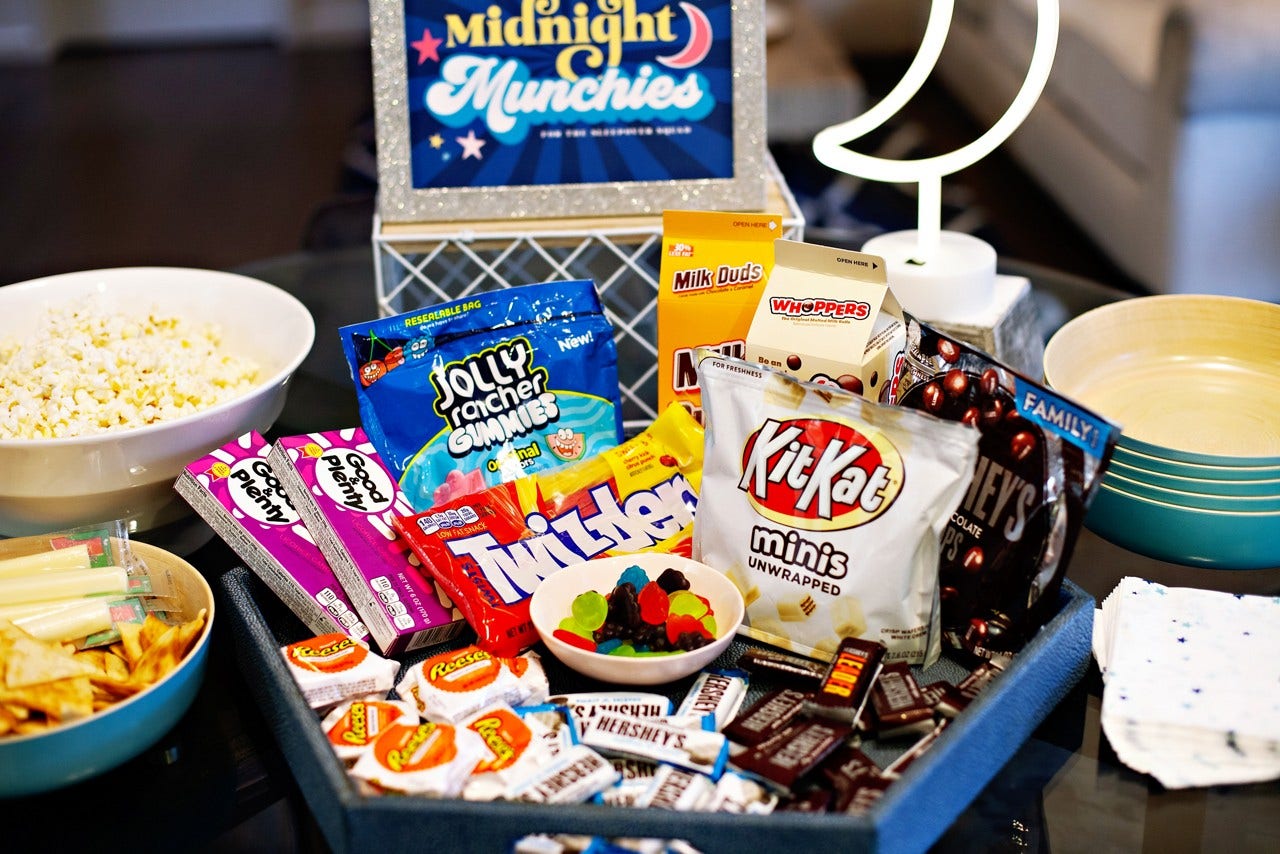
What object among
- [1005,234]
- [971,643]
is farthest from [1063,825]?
[1005,234]

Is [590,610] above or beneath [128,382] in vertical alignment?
beneath

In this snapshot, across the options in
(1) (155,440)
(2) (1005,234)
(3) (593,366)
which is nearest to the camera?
(1) (155,440)

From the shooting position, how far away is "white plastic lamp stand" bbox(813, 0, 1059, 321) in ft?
4.27

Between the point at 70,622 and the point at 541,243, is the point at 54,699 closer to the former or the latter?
the point at 70,622

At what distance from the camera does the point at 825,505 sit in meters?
1.10

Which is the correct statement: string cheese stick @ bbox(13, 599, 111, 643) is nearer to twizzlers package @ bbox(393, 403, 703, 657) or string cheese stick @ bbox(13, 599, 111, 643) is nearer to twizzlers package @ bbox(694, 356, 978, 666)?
twizzlers package @ bbox(393, 403, 703, 657)

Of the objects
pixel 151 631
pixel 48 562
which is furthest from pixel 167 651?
pixel 48 562

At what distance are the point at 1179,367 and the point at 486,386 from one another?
2.63 ft

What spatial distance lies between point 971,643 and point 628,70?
0.82 meters

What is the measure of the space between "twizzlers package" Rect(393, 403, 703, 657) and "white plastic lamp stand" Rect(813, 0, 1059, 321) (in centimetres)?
29

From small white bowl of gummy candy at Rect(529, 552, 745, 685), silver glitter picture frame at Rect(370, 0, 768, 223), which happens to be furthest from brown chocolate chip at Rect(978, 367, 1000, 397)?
silver glitter picture frame at Rect(370, 0, 768, 223)

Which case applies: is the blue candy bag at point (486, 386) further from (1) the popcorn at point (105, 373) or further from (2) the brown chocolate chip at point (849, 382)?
(2) the brown chocolate chip at point (849, 382)

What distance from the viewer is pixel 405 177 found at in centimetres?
153

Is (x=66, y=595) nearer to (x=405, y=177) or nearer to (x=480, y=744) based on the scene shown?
(x=480, y=744)
